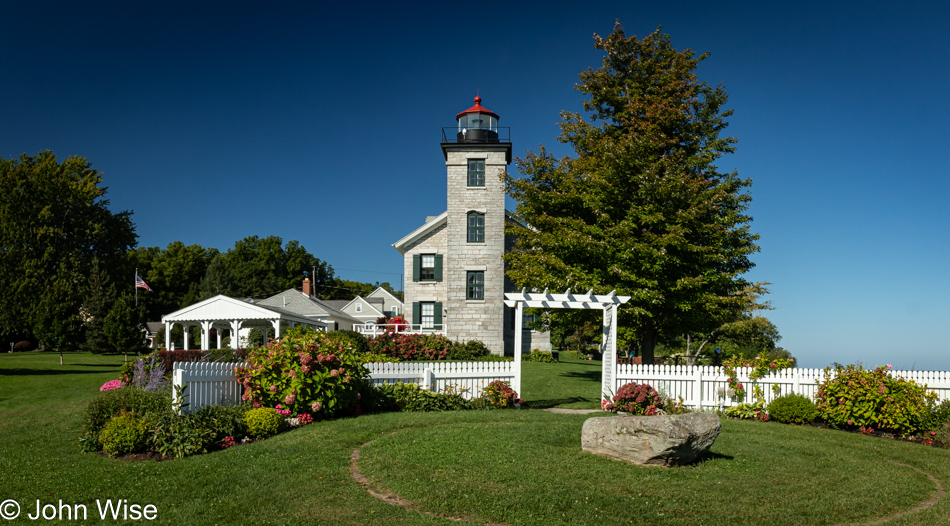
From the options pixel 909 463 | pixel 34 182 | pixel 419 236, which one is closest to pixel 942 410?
pixel 909 463

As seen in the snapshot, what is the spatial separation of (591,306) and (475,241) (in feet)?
51.4

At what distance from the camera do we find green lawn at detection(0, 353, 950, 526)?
19.4ft

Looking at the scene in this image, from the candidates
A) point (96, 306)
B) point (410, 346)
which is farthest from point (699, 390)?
point (96, 306)

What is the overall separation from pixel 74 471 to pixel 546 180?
18.8 m

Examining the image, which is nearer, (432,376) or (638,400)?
(638,400)

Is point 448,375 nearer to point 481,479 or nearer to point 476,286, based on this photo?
point 481,479

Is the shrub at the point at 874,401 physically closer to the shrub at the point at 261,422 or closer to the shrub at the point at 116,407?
the shrub at the point at 261,422

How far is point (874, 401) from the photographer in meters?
11.4

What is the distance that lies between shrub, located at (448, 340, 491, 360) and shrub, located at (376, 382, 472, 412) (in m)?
14.6

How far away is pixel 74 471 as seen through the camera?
7.43 meters

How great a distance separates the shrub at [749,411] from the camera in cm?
1299

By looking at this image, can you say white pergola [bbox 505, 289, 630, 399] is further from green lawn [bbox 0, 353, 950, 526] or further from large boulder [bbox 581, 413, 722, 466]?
large boulder [bbox 581, 413, 722, 466]

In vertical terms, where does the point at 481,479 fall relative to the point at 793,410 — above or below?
above

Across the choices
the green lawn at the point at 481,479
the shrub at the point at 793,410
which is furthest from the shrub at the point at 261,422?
the shrub at the point at 793,410
